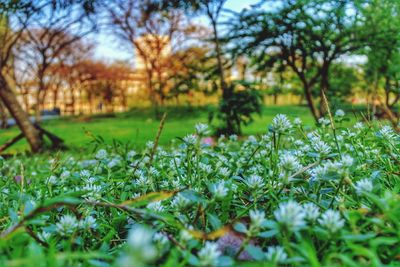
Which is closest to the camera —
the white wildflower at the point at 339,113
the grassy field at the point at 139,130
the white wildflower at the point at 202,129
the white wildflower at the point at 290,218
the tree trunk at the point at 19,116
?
the white wildflower at the point at 290,218

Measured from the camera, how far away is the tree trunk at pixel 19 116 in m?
6.33

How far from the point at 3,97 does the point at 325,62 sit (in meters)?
5.84

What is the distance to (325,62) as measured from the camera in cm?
785

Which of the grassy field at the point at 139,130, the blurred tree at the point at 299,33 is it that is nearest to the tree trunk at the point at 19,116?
the grassy field at the point at 139,130

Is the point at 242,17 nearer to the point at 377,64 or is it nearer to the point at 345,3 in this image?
the point at 345,3

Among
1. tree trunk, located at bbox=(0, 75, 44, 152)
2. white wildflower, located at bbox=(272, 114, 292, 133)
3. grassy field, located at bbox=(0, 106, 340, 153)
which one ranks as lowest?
grassy field, located at bbox=(0, 106, 340, 153)

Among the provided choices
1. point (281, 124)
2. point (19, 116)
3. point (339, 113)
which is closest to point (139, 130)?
point (19, 116)

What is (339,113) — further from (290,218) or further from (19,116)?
(19,116)

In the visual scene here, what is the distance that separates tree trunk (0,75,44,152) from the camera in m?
6.33

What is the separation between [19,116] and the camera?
647 cm

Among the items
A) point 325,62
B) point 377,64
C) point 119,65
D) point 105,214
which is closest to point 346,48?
point 325,62

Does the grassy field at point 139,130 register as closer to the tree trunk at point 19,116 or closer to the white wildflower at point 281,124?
the tree trunk at point 19,116

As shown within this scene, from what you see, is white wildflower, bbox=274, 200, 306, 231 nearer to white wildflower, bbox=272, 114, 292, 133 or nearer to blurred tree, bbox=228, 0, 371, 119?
white wildflower, bbox=272, 114, 292, 133

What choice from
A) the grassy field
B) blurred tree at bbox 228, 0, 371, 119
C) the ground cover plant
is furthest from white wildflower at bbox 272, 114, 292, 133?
blurred tree at bbox 228, 0, 371, 119
